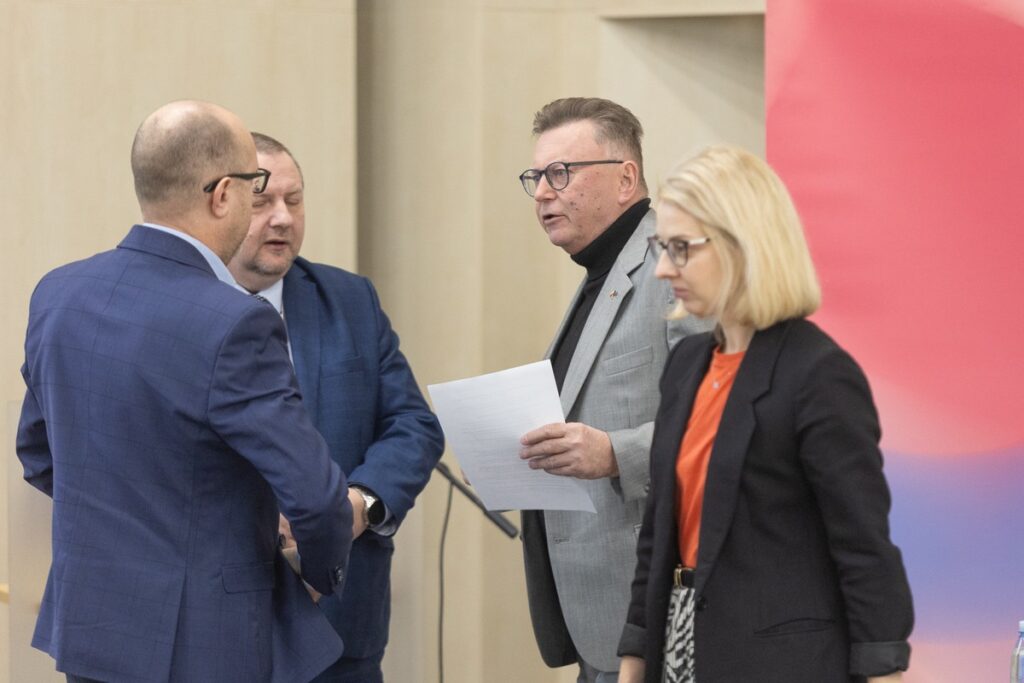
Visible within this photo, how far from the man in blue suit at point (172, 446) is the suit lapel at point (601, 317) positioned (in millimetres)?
627

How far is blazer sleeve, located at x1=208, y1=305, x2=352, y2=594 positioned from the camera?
2172 millimetres

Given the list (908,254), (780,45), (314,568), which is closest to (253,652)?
(314,568)

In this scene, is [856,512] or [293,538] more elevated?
[856,512]

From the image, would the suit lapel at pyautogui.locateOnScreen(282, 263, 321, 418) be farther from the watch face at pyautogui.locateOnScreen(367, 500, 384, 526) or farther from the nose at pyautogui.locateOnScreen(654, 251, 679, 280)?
the nose at pyautogui.locateOnScreen(654, 251, 679, 280)

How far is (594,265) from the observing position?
2928 mm

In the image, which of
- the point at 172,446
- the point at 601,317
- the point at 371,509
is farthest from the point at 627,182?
the point at 172,446

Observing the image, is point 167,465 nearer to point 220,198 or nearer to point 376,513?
point 220,198

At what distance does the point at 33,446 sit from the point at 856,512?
163cm

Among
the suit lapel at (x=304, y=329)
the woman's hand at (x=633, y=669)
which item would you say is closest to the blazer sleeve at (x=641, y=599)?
the woman's hand at (x=633, y=669)

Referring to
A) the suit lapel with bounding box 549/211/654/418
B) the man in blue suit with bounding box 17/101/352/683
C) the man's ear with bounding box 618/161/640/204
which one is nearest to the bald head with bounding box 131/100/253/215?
the man in blue suit with bounding box 17/101/352/683

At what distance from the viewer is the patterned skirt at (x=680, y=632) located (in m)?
1.96

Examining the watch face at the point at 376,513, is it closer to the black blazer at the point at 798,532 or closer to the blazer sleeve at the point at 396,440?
the blazer sleeve at the point at 396,440

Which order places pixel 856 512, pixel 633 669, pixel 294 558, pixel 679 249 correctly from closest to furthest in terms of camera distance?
pixel 856 512, pixel 679 249, pixel 633 669, pixel 294 558

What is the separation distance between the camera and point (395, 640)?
3.46 m
